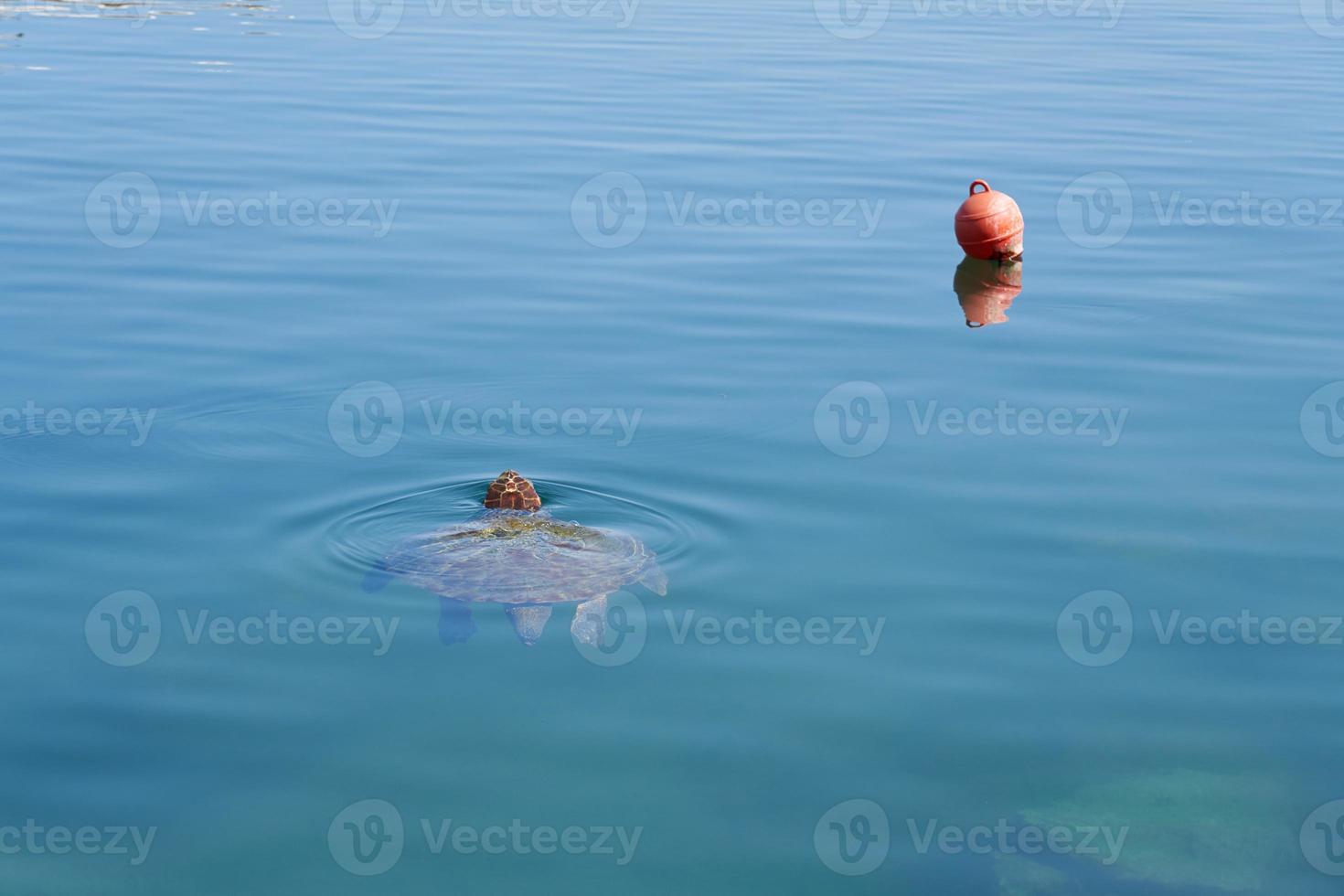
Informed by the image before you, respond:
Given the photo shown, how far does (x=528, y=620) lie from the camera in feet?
26.5

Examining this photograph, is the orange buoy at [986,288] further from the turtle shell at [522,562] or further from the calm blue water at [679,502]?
the turtle shell at [522,562]

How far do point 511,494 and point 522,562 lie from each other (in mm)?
682

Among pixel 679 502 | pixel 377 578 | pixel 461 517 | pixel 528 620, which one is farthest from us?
pixel 679 502

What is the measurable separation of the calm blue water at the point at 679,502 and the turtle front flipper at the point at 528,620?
154 millimetres

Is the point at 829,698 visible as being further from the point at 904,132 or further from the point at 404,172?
the point at 904,132

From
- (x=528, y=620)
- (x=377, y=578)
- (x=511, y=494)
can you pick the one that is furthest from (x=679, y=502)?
(x=377, y=578)

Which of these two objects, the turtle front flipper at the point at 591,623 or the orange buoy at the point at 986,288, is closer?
the turtle front flipper at the point at 591,623

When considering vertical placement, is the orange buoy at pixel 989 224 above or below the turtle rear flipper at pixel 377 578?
above

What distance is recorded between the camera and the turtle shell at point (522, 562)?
27.0ft

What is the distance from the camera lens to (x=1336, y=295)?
14078mm

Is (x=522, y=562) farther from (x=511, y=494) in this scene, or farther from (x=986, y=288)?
(x=986, y=288)

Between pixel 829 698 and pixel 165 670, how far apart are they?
129 inches

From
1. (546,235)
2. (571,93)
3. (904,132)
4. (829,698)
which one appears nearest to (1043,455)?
(829,698)

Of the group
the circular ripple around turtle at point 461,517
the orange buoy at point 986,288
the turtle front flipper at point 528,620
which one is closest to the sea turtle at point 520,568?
the turtle front flipper at point 528,620
